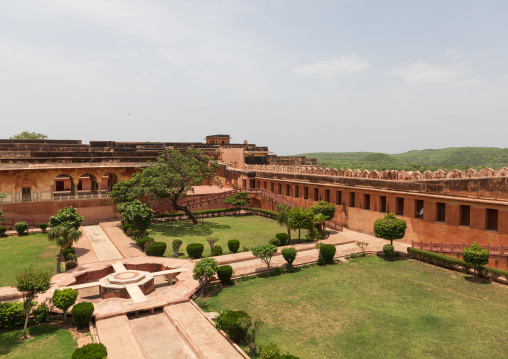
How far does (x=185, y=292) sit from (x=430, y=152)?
635 feet

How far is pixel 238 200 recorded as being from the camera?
116ft

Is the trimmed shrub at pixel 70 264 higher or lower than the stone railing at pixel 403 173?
lower

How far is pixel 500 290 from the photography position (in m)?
16.6

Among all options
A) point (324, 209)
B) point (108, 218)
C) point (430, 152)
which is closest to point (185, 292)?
point (324, 209)

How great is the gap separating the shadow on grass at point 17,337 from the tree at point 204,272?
18.9 feet

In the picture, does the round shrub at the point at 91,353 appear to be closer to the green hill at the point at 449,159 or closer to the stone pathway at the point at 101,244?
the stone pathway at the point at 101,244

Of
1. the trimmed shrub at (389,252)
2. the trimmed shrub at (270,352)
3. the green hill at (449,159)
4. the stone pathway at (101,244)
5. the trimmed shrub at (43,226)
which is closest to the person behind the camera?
the trimmed shrub at (270,352)

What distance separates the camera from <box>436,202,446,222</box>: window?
22.6 m

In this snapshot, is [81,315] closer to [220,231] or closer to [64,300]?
[64,300]

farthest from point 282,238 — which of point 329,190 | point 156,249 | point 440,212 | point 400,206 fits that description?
point 440,212

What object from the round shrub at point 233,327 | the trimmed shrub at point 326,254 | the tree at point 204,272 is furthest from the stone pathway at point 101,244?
the trimmed shrub at point 326,254

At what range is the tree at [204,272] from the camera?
1614 centimetres

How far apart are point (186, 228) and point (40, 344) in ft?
57.8

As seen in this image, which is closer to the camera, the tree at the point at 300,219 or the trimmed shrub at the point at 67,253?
the trimmed shrub at the point at 67,253
